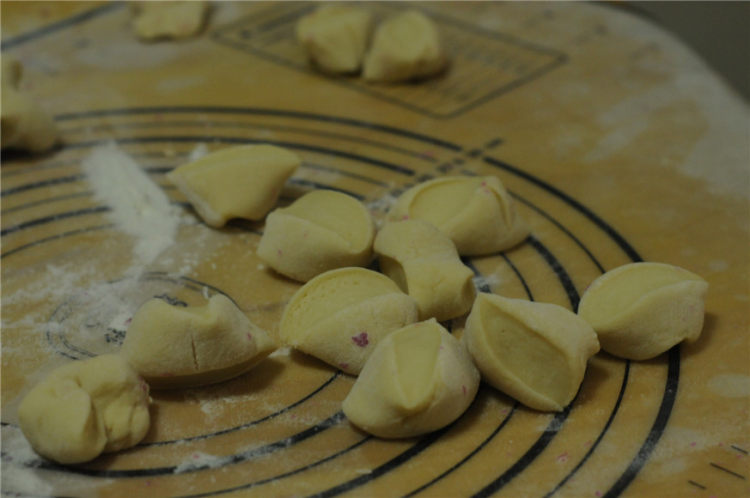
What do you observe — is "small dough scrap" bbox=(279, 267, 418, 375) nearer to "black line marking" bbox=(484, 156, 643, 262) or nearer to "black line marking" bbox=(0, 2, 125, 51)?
"black line marking" bbox=(484, 156, 643, 262)

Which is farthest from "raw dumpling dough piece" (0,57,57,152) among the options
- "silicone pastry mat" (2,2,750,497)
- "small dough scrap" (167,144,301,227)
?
"small dough scrap" (167,144,301,227)

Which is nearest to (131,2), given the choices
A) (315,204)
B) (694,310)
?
(315,204)

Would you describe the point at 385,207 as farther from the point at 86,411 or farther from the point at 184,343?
the point at 86,411

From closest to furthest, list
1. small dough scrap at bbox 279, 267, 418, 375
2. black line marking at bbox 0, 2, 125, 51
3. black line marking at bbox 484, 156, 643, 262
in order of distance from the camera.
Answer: small dough scrap at bbox 279, 267, 418, 375 → black line marking at bbox 484, 156, 643, 262 → black line marking at bbox 0, 2, 125, 51

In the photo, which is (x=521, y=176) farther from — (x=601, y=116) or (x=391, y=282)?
(x=391, y=282)

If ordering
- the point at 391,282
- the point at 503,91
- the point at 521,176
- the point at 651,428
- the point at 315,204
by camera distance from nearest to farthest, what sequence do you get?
the point at 651,428
the point at 391,282
the point at 315,204
the point at 521,176
the point at 503,91
